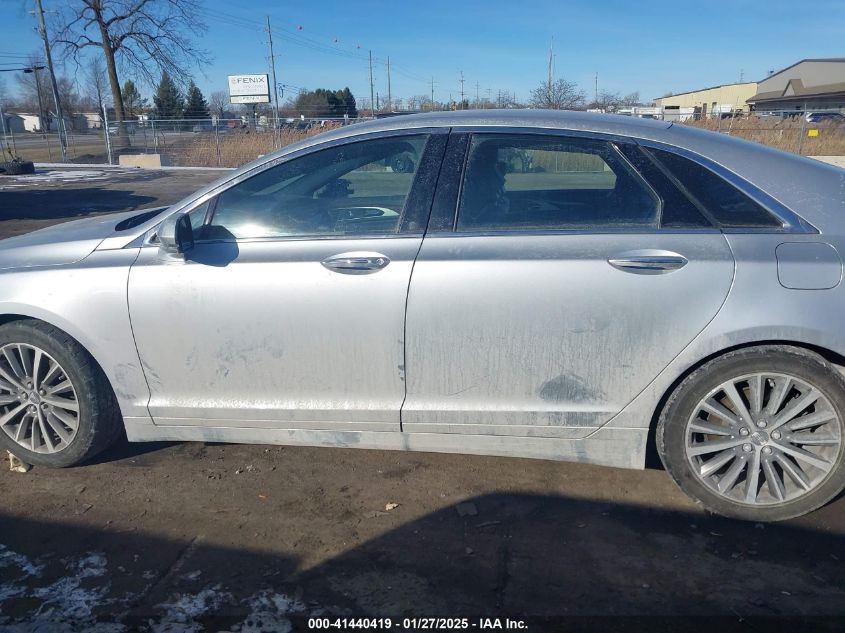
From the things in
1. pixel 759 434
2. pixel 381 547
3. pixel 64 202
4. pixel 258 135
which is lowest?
pixel 381 547

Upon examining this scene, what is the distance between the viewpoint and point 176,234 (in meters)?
3.21

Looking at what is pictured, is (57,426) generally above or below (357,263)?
below

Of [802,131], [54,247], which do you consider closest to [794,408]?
[54,247]

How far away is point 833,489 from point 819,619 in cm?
75

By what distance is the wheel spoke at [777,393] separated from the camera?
298 cm

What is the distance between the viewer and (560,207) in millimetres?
3240

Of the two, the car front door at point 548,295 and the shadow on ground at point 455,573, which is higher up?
the car front door at point 548,295

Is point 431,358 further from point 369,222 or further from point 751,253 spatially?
point 751,253

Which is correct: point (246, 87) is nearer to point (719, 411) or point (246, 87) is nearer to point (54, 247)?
point (54, 247)

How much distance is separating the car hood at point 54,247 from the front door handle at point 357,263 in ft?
4.19

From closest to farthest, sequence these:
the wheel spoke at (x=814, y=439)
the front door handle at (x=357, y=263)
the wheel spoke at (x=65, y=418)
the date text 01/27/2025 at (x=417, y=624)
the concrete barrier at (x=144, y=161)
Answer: the date text 01/27/2025 at (x=417, y=624), the wheel spoke at (x=814, y=439), the front door handle at (x=357, y=263), the wheel spoke at (x=65, y=418), the concrete barrier at (x=144, y=161)

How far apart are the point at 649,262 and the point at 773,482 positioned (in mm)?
1158

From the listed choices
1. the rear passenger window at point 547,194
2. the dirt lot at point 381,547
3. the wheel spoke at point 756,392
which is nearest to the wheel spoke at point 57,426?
the dirt lot at point 381,547

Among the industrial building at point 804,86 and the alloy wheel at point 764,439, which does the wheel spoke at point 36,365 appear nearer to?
the alloy wheel at point 764,439
